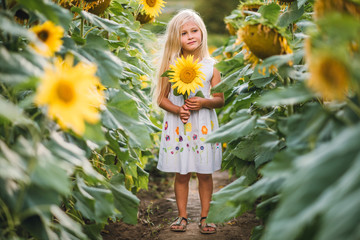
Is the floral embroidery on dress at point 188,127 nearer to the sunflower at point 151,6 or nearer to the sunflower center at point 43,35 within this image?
the sunflower at point 151,6

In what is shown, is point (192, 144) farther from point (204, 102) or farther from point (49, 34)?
point (49, 34)

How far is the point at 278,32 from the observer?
140cm

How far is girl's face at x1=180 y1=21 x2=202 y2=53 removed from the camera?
284 cm

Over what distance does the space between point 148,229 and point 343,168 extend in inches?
86.0

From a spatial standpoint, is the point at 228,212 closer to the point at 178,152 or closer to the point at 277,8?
the point at 277,8

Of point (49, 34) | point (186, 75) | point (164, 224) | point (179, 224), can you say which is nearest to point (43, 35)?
point (49, 34)

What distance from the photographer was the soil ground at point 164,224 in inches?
102

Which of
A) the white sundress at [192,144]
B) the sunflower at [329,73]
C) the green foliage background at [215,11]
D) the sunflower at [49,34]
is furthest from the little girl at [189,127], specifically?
the green foliage background at [215,11]

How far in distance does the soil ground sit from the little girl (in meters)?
0.08

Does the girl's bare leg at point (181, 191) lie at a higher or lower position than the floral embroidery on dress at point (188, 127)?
lower

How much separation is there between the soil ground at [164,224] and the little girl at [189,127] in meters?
0.08

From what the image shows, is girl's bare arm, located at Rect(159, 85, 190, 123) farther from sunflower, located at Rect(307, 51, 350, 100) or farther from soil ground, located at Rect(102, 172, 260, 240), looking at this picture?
sunflower, located at Rect(307, 51, 350, 100)

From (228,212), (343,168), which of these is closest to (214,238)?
(228,212)

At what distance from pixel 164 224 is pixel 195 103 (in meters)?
0.96
